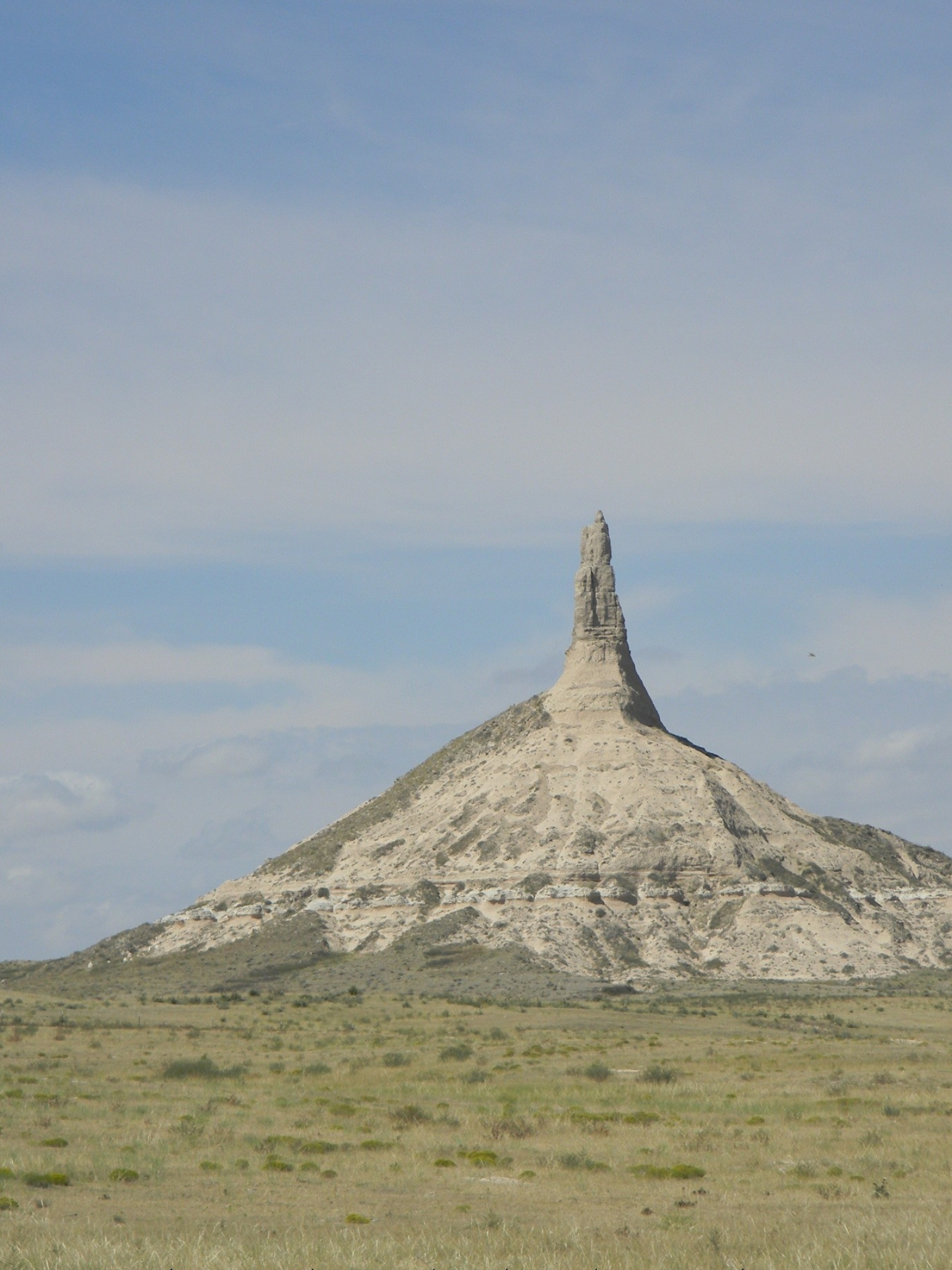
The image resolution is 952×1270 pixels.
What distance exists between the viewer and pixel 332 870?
365 feet

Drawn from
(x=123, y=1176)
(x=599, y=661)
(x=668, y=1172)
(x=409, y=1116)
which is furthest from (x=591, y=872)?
(x=123, y=1176)

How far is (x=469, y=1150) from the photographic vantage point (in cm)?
2973

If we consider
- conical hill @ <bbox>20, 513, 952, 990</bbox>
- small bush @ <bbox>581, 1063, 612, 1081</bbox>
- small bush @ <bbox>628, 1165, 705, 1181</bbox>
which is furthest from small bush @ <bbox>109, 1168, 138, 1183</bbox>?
conical hill @ <bbox>20, 513, 952, 990</bbox>

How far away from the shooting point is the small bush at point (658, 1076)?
42.8 metres

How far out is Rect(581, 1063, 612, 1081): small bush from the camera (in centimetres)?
4350

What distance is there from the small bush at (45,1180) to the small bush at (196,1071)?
58.4 ft

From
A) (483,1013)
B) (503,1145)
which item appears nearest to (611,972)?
(483,1013)

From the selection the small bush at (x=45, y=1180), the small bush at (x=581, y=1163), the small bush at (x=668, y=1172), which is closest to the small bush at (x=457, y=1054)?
the small bush at (x=581, y=1163)

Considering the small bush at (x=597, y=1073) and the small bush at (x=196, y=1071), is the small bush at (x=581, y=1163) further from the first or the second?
the small bush at (x=196, y=1071)

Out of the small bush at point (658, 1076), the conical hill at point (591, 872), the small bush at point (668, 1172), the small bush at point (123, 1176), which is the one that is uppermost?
the conical hill at point (591, 872)

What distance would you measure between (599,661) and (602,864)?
2121 cm

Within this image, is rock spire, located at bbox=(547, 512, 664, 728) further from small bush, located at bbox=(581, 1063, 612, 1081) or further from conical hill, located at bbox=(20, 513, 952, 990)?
small bush, located at bbox=(581, 1063, 612, 1081)

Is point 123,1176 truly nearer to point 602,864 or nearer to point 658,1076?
point 658,1076

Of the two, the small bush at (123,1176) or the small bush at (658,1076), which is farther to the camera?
the small bush at (658,1076)
